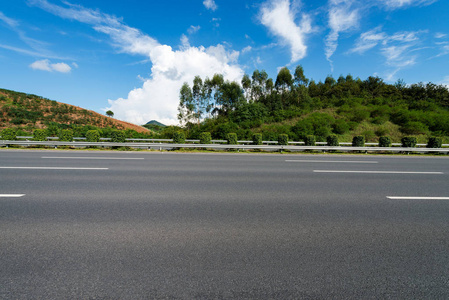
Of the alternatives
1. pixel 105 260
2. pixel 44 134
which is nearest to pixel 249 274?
pixel 105 260

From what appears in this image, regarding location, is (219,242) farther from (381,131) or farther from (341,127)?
(381,131)

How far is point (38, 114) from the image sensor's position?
40719 millimetres

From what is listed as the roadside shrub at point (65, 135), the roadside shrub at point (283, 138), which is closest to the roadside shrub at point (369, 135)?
the roadside shrub at point (283, 138)

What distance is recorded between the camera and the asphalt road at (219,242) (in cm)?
220

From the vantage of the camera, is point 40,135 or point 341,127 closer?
point 40,135

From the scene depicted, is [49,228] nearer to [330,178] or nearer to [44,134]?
[330,178]

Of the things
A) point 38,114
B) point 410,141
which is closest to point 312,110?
point 410,141

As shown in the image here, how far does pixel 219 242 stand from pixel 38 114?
181ft

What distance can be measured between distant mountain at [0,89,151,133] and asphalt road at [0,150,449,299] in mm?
31560

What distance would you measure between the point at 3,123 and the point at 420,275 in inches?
2169

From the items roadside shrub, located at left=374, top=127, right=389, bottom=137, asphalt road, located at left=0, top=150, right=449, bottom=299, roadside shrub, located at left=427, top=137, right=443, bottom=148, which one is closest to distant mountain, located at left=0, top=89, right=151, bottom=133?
asphalt road, located at left=0, top=150, right=449, bottom=299

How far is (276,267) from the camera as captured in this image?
251 centimetres

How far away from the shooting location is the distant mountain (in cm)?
3728

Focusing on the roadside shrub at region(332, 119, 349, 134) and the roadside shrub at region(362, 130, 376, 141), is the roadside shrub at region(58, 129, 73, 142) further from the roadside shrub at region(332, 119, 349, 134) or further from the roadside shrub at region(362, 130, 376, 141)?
the roadside shrub at region(362, 130, 376, 141)
